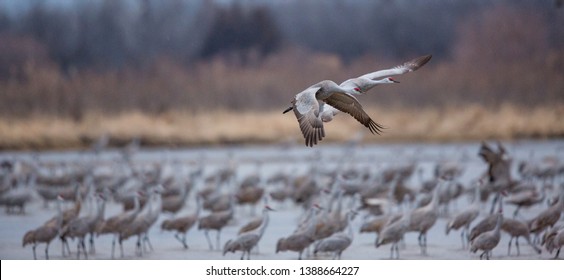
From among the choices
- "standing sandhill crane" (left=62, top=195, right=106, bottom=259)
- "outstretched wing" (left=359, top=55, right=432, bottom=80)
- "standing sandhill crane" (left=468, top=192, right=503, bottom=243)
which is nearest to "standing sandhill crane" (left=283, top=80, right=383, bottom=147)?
"outstretched wing" (left=359, top=55, right=432, bottom=80)

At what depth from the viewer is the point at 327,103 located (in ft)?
26.5

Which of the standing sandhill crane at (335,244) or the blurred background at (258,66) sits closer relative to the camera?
the standing sandhill crane at (335,244)

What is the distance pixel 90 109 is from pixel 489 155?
12.3 m

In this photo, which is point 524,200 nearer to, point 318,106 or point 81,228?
point 318,106

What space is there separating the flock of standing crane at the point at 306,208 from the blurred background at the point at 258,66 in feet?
17.3

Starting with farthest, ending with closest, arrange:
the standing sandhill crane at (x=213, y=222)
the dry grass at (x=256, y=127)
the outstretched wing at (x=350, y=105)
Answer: the dry grass at (x=256, y=127), the standing sandhill crane at (x=213, y=222), the outstretched wing at (x=350, y=105)

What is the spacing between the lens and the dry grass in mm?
20031

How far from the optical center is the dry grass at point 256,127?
20031mm

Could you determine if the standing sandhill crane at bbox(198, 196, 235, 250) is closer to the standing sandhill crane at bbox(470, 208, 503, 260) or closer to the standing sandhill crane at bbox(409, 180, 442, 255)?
the standing sandhill crane at bbox(409, 180, 442, 255)

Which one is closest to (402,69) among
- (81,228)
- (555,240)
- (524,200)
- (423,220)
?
(423,220)

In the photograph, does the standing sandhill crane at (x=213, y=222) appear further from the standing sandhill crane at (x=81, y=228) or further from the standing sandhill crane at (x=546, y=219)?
the standing sandhill crane at (x=546, y=219)

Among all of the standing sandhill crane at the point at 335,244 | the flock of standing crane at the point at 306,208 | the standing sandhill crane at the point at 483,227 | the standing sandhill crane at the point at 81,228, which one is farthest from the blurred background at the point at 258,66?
the standing sandhill crane at the point at 335,244

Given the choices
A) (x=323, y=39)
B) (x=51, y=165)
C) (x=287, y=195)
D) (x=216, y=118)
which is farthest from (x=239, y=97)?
(x=287, y=195)

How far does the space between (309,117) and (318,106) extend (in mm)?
163
